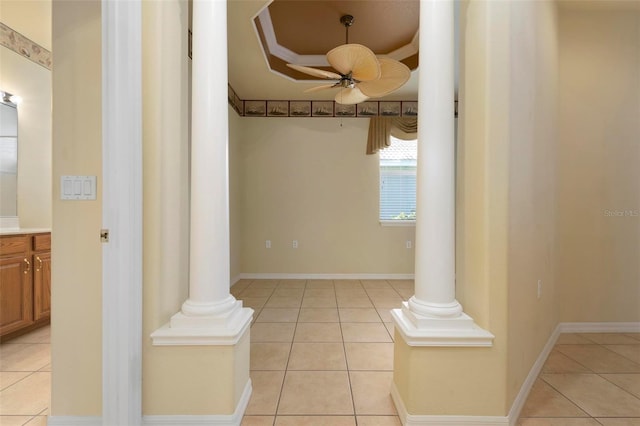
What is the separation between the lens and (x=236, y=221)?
4.52 m

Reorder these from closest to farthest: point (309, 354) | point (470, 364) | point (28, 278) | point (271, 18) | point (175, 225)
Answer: point (470, 364) < point (175, 225) < point (309, 354) < point (28, 278) < point (271, 18)

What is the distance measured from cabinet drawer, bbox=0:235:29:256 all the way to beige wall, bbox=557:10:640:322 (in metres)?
4.74

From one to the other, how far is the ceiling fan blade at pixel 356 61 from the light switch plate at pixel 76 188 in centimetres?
195

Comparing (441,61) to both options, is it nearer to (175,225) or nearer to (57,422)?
(175,225)

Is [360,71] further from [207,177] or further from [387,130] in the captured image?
[387,130]

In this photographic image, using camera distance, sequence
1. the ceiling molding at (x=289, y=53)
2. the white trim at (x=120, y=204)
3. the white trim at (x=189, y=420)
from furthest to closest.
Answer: the ceiling molding at (x=289, y=53)
the white trim at (x=189, y=420)
the white trim at (x=120, y=204)

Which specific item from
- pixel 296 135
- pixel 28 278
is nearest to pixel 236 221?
pixel 296 135

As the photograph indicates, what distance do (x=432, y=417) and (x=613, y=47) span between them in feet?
11.7

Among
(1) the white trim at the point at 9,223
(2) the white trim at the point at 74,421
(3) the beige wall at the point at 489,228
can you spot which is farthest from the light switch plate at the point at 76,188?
(1) the white trim at the point at 9,223

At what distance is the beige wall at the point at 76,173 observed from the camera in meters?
1.53

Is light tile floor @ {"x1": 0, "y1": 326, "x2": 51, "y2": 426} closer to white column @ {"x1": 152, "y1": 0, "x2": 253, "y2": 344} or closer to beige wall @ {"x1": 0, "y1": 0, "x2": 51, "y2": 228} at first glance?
white column @ {"x1": 152, "y1": 0, "x2": 253, "y2": 344}

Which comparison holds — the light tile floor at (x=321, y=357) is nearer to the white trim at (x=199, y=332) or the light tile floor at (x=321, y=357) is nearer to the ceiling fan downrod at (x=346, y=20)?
the white trim at (x=199, y=332)

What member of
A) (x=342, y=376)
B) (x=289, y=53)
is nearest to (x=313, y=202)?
(x=289, y=53)

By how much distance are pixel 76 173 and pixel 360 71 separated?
2.24m
